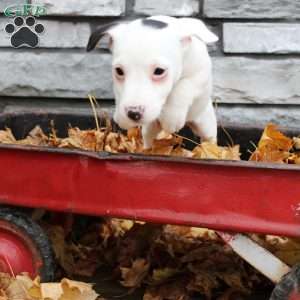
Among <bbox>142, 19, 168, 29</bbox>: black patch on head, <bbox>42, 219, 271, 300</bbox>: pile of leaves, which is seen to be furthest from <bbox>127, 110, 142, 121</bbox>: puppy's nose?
<bbox>42, 219, 271, 300</bbox>: pile of leaves

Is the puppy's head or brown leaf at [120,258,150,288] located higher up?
the puppy's head

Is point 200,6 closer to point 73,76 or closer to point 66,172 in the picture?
point 73,76

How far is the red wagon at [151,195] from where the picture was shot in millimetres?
1616

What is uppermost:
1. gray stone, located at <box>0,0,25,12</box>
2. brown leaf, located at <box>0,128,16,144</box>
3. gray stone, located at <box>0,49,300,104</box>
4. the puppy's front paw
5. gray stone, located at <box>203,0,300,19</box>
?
gray stone, located at <box>203,0,300,19</box>

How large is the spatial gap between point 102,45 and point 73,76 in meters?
0.16

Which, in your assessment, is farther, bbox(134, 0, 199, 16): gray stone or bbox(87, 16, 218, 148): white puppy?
bbox(134, 0, 199, 16): gray stone

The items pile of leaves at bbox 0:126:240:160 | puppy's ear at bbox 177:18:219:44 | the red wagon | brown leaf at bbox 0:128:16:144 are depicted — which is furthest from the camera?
brown leaf at bbox 0:128:16:144

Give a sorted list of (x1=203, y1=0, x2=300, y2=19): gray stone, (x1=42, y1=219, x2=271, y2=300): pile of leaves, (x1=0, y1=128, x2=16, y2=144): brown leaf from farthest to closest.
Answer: (x1=203, y1=0, x2=300, y2=19): gray stone
(x1=0, y1=128, x2=16, y2=144): brown leaf
(x1=42, y1=219, x2=271, y2=300): pile of leaves

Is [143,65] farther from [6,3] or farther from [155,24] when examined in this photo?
[6,3]

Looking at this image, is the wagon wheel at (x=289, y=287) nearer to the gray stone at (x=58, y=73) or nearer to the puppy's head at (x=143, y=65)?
the puppy's head at (x=143, y=65)

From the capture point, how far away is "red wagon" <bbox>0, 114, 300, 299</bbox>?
1616mm

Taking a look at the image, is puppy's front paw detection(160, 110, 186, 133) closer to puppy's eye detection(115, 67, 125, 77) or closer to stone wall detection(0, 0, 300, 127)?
puppy's eye detection(115, 67, 125, 77)

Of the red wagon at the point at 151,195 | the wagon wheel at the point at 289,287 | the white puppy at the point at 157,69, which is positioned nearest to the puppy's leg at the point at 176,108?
the white puppy at the point at 157,69

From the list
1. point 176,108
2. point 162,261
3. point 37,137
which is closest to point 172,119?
point 176,108
